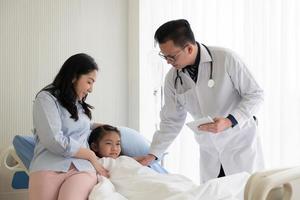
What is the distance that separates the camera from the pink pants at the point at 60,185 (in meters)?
1.87

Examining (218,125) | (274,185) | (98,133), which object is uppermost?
(274,185)

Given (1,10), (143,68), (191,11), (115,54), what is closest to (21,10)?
(1,10)

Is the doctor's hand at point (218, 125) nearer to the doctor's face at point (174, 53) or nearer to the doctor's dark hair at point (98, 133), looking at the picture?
the doctor's face at point (174, 53)

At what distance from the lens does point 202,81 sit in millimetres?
1945

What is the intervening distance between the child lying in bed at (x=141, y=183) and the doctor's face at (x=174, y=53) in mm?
566

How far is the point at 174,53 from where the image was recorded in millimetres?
1817

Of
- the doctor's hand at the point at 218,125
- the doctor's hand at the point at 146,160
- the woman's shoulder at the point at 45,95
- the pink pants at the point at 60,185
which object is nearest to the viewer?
the doctor's hand at the point at 218,125

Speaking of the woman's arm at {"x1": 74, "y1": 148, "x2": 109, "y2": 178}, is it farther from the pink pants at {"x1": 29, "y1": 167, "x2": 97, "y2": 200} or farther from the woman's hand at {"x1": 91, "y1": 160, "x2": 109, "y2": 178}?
the pink pants at {"x1": 29, "y1": 167, "x2": 97, "y2": 200}

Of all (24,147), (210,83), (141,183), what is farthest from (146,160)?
(24,147)

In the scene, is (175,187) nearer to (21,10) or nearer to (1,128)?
(1,128)

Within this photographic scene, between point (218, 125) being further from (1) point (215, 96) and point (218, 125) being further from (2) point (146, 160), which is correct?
(2) point (146, 160)

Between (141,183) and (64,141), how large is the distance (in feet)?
1.49

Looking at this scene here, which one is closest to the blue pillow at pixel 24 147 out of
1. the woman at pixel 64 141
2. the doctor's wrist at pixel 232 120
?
the woman at pixel 64 141

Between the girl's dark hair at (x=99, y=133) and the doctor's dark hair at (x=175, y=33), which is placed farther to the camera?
the girl's dark hair at (x=99, y=133)
